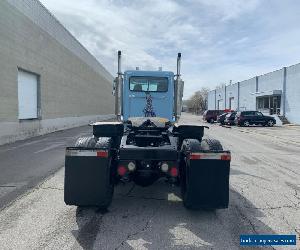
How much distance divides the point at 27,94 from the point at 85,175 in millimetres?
14549

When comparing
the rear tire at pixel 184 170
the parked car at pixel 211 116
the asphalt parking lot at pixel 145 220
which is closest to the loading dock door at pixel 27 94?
the asphalt parking lot at pixel 145 220

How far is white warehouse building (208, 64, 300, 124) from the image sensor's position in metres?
33.7

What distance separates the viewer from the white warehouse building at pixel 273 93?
3372 cm

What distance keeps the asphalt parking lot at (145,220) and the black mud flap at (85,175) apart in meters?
0.34

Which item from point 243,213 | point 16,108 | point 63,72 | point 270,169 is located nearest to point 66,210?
point 243,213

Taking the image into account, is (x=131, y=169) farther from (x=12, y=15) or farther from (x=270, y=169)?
(x=12, y=15)

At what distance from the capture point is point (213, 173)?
4.91m

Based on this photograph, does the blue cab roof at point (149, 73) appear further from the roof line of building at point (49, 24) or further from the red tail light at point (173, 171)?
the roof line of building at point (49, 24)

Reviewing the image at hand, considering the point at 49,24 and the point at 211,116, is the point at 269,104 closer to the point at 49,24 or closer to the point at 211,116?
the point at 211,116

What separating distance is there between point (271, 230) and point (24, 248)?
11.8 ft

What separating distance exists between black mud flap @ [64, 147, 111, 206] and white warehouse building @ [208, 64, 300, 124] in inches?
1288

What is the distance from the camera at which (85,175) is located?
4891 mm

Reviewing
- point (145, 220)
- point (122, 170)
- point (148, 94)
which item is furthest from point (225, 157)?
point (148, 94)

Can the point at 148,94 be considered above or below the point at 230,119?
above
